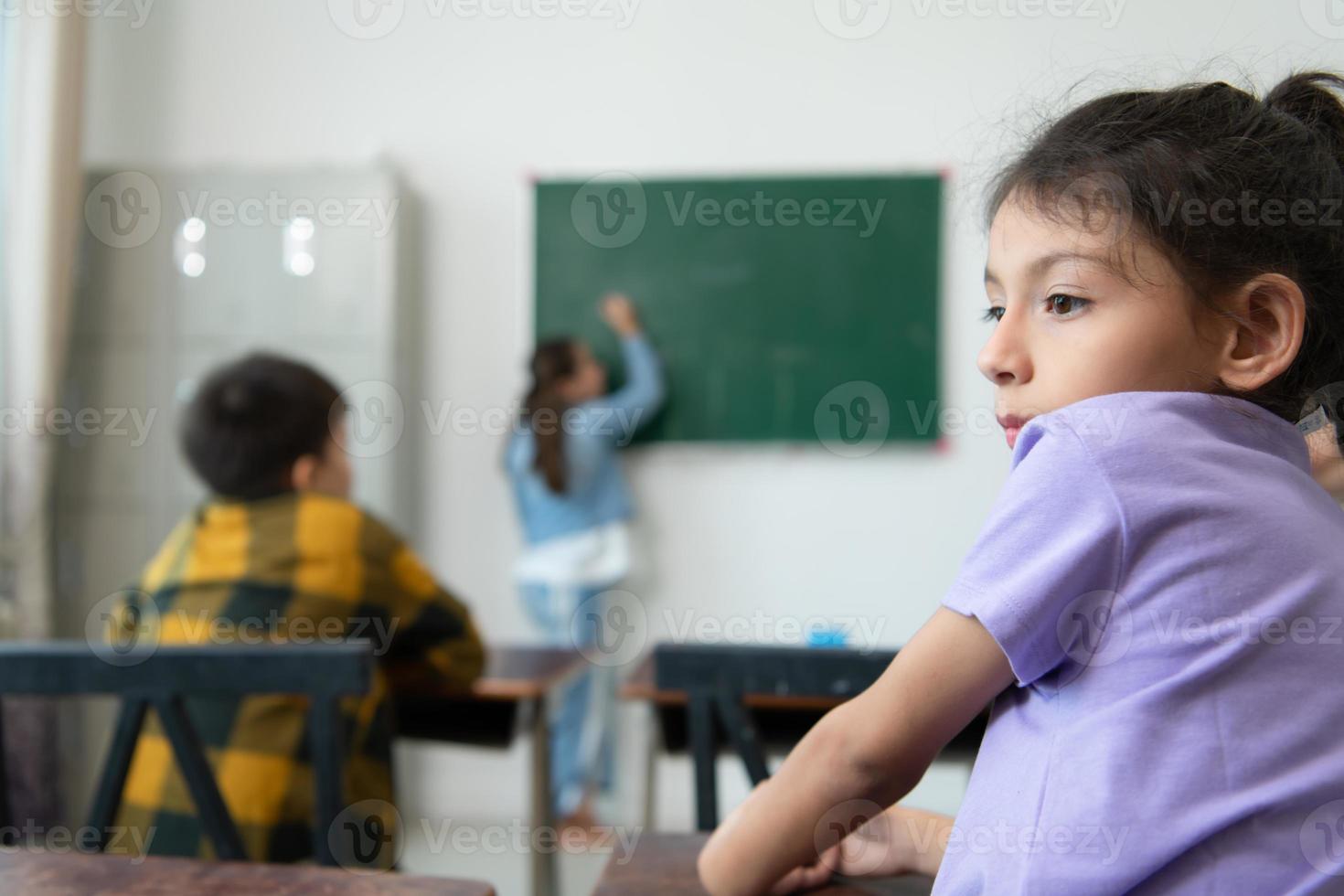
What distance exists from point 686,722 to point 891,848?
1494 mm

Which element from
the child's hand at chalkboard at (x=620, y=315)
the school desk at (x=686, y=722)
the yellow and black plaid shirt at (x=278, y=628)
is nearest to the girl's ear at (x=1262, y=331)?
the school desk at (x=686, y=722)

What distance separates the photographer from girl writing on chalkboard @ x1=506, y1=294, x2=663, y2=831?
13.1ft

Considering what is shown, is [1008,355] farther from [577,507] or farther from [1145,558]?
[577,507]

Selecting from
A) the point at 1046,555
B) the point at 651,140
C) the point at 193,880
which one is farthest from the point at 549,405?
the point at 1046,555

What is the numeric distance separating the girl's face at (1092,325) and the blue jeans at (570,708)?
11.1 feet

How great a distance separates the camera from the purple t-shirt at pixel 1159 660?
0.58m

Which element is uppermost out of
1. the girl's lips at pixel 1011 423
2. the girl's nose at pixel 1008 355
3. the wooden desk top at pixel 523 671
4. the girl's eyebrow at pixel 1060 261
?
the girl's eyebrow at pixel 1060 261

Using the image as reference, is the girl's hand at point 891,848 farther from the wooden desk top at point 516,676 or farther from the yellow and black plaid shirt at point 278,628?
the wooden desk top at point 516,676

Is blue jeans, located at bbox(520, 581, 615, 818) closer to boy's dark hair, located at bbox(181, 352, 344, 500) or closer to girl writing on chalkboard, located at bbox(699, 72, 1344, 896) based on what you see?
boy's dark hair, located at bbox(181, 352, 344, 500)

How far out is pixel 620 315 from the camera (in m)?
4.11

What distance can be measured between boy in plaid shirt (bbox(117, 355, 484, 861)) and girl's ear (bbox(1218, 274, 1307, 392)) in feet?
4.87

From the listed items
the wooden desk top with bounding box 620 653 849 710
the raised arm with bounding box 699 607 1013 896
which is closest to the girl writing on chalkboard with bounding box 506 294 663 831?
the wooden desk top with bounding box 620 653 849 710

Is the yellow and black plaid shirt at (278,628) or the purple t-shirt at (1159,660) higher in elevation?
the purple t-shirt at (1159,660)

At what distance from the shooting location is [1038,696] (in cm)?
65
